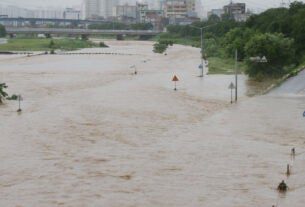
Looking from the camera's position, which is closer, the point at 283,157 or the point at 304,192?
the point at 304,192

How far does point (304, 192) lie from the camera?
13.4m

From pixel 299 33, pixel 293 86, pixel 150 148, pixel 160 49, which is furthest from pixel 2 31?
pixel 150 148

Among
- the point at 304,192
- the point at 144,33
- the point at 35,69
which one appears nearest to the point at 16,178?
the point at 304,192

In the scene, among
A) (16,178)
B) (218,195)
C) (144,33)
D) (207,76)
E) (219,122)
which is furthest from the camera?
(144,33)

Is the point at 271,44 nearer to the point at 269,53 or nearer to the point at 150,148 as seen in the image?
the point at 269,53

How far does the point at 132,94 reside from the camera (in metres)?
31.9

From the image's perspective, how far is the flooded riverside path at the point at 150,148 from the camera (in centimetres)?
1335

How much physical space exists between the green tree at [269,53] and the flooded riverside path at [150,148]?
4.93 metres

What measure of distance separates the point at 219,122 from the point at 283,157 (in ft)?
20.4

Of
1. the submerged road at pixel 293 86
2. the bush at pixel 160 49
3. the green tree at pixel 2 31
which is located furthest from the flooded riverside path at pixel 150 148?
the green tree at pixel 2 31

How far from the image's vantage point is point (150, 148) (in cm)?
1814

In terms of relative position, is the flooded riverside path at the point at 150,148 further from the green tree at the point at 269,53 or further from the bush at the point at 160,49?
the bush at the point at 160,49

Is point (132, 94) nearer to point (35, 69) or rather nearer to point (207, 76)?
point (207, 76)

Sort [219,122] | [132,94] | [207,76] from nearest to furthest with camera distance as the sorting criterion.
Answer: [219,122] → [132,94] → [207,76]
